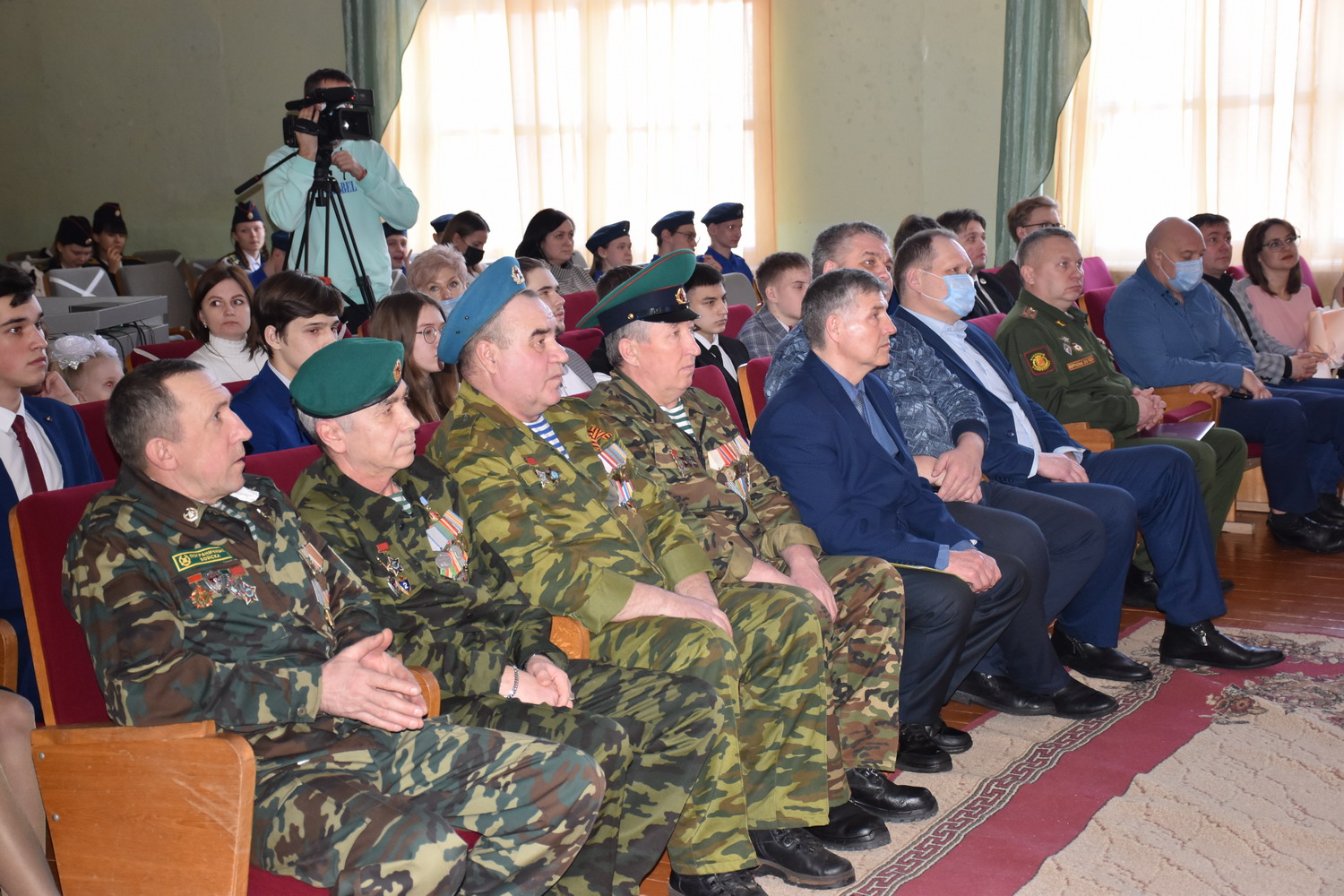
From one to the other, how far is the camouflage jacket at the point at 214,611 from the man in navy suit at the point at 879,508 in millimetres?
1220

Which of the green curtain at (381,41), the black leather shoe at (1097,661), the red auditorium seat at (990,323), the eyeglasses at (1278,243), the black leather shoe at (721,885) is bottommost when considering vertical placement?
the black leather shoe at (1097,661)

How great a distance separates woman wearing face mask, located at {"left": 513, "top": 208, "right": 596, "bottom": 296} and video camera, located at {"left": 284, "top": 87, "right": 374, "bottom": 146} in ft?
6.52

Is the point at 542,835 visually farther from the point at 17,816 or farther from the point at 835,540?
the point at 835,540

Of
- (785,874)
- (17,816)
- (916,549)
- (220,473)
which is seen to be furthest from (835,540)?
(17,816)

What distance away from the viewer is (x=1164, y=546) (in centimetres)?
348

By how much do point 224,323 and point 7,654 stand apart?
181cm

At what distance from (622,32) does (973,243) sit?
3180 mm

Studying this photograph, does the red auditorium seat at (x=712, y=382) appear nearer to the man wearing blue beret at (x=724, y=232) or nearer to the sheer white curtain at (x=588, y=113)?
the man wearing blue beret at (x=724, y=232)

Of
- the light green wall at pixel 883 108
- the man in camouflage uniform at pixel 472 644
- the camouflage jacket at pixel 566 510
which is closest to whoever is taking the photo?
the man in camouflage uniform at pixel 472 644

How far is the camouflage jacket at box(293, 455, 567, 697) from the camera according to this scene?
205 cm

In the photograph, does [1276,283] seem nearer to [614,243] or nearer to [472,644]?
[614,243]

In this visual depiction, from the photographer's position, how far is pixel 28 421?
8.25 ft

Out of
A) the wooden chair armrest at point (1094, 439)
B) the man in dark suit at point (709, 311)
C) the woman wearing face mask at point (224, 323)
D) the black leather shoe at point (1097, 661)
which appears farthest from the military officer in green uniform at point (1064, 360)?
the woman wearing face mask at point (224, 323)

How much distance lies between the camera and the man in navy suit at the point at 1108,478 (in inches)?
132
